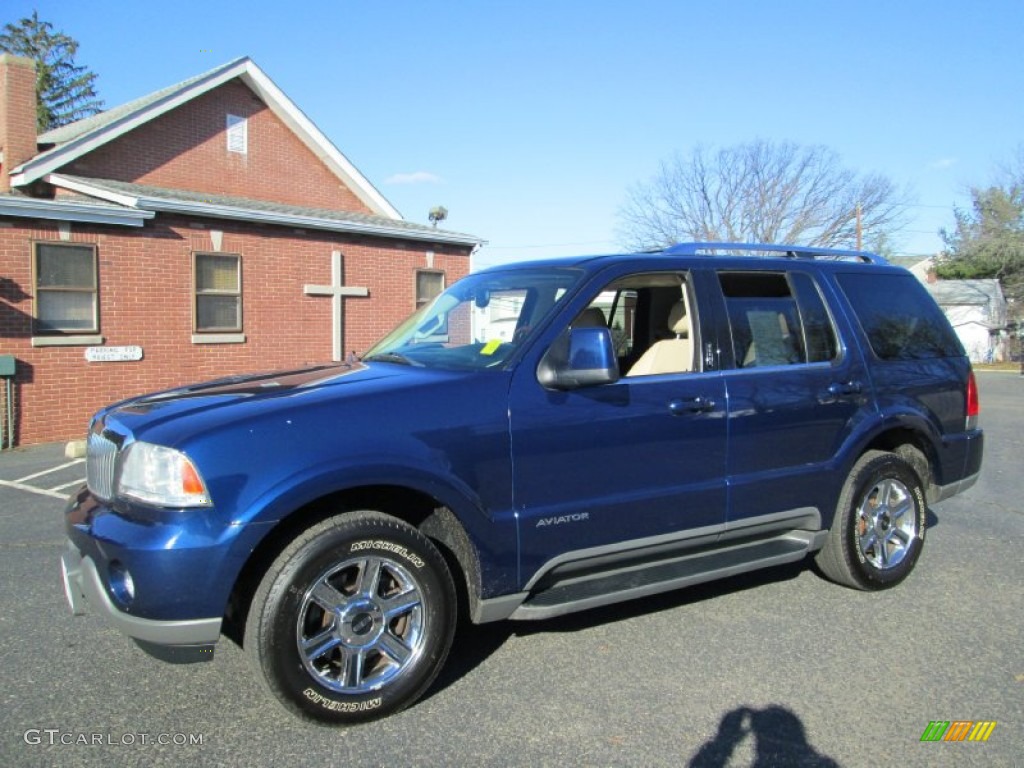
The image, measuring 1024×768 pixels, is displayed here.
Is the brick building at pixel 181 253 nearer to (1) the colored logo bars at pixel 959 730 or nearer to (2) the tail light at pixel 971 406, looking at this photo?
(2) the tail light at pixel 971 406

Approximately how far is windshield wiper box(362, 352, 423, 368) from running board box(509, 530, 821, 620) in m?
1.23

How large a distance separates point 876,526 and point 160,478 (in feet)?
12.6

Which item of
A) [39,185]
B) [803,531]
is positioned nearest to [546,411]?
[803,531]

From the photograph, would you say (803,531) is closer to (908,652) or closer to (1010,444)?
(908,652)

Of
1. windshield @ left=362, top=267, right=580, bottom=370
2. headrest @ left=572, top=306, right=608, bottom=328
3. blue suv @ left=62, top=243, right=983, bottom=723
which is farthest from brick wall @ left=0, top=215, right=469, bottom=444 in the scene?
blue suv @ left=62, top=243, right=983, bottom=723

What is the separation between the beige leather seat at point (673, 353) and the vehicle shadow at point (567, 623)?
1.29 metres

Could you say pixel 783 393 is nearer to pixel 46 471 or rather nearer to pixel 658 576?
pixel 658 576

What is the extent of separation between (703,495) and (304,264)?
37.7 ft

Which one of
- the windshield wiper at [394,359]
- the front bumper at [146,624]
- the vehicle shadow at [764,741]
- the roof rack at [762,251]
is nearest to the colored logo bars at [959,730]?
the vehicle shadow at [764,741]

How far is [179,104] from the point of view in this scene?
1544cm

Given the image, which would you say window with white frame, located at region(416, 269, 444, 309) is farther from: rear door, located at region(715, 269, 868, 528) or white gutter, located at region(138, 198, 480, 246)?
rear door, located at region(715, 269, 868, 528)

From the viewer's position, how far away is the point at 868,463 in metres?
4.51

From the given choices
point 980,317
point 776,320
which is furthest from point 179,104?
point 980,317

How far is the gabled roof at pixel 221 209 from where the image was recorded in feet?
Result: 39.4
